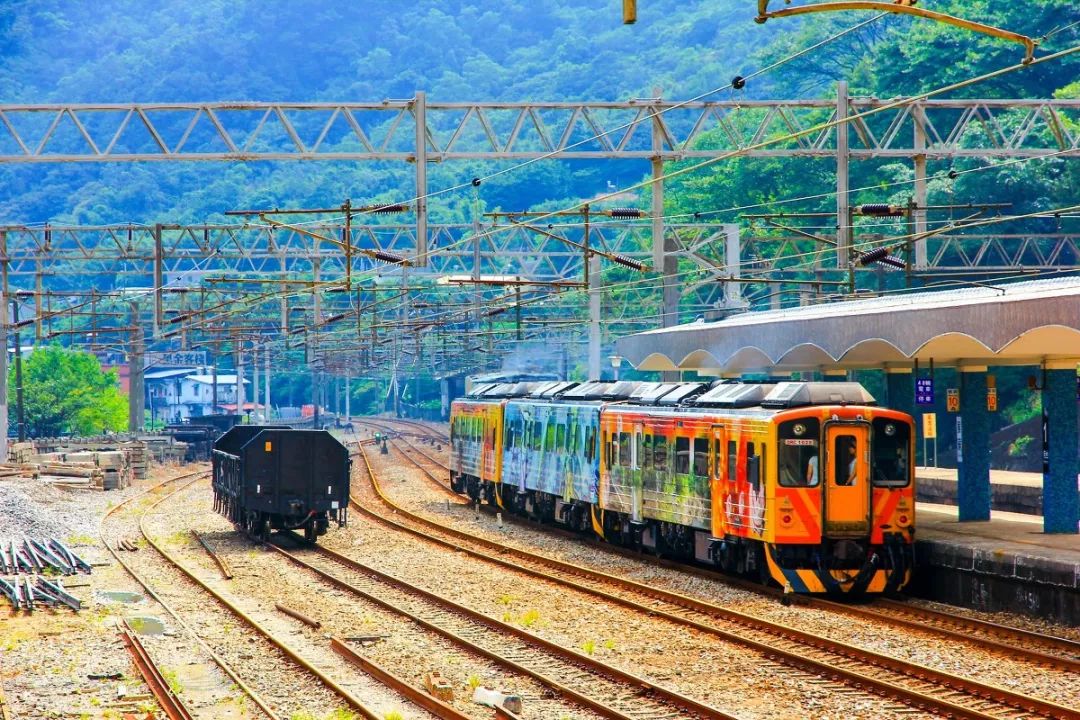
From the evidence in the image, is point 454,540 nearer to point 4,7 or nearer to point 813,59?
point 813,59

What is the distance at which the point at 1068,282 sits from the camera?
2019 cm

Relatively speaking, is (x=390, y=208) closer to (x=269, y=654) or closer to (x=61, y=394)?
(x=269, y=654)

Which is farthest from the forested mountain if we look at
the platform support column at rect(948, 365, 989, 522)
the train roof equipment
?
the train roof equipment

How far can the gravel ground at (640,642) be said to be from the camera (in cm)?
1252

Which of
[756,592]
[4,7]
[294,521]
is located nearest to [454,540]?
[294,521]

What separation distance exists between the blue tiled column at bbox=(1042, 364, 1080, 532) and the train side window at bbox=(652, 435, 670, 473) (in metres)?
5.44

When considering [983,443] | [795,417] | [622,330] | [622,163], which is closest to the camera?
[795,417]

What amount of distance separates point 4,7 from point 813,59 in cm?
14375

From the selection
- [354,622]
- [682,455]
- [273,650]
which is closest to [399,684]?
[273,650]

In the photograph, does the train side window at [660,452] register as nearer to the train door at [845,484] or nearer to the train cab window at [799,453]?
the train cab window at [799,453]

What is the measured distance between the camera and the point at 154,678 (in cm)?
1397

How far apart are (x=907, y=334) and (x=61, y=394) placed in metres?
57.6

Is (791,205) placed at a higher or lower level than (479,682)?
higher

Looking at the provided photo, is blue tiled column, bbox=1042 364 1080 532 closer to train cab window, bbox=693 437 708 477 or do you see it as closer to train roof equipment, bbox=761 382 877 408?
train roof equipment, bbox=761 382 877 408
